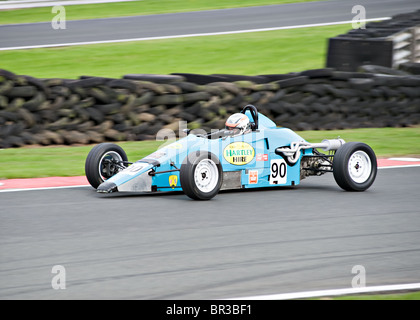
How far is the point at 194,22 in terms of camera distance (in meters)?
23.5

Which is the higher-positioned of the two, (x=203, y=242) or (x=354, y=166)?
(x=354, y=166)

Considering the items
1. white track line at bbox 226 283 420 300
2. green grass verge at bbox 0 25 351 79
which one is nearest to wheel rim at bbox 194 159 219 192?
white track line at bbox 226 283 420 300

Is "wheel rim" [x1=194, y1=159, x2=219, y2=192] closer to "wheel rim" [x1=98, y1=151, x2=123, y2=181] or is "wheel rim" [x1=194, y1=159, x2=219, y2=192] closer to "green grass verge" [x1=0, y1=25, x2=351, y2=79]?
"wheel rim" [x1=98, y1=151, x2=123, y2=181]

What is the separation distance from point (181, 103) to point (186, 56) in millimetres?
7052

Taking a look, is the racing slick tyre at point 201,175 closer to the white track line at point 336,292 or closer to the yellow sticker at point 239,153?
the yellow sticker at point 239,153

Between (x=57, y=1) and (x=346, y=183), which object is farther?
(x=57, y=1)

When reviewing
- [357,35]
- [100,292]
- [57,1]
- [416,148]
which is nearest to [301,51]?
[357,35]

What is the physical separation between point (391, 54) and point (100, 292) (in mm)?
13240

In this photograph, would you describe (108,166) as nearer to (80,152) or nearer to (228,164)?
(228,164)

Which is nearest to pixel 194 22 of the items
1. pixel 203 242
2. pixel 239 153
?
pixel 239 153
